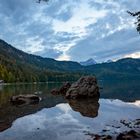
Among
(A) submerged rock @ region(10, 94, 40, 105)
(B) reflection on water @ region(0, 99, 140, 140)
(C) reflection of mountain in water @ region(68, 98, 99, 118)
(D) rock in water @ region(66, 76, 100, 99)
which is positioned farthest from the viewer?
(D) rock in water @ region(66, 76, 100, 99)

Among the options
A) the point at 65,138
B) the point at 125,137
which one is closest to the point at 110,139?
the point at 125,137

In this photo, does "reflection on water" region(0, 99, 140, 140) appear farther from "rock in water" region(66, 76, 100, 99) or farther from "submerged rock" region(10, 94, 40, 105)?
"rock in water" region(66, 76, 100, 99)

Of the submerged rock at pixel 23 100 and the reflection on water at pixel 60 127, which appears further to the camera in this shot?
the submerged rock at pixel 23 100

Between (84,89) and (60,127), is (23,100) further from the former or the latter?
(60,127)

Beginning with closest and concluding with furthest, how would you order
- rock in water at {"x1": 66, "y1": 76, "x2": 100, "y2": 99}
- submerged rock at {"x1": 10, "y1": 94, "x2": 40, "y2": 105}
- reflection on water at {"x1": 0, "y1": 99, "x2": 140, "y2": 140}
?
reflection on water at {"x1": 0, "y1": 99, "x2": 140, "y2": 140}
submerged rock at {"x1": 10, "y1": 94, "x2": 40, "y2": 105}
rock in water at {"x1": 66, "y1": 76, "x2": 100, "y2": 99}

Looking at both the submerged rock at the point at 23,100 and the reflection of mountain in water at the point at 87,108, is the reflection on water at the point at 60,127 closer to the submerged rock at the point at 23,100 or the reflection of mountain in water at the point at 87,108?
the reflection of mountain in water at the point at 87,108

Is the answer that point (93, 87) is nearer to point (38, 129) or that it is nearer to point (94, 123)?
point (94, 123)

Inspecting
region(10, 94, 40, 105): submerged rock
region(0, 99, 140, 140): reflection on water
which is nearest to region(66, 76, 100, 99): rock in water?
region(10, 94, 40, 105): submerged rock

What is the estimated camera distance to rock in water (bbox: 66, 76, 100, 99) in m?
70.1

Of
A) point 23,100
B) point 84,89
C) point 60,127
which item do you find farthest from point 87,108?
point 84,89

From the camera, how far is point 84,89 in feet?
233

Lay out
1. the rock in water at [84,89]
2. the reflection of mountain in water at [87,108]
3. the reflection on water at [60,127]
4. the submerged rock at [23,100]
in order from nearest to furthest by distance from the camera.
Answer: the reflection on water at [60,127], the reflection of mountain in water at [87,108], the submerged rock at [23,100], the rock in water at [84,89]

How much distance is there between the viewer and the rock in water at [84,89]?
70.1 meters

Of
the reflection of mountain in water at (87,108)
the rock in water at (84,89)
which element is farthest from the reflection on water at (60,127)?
the rock in water at (84,89)
